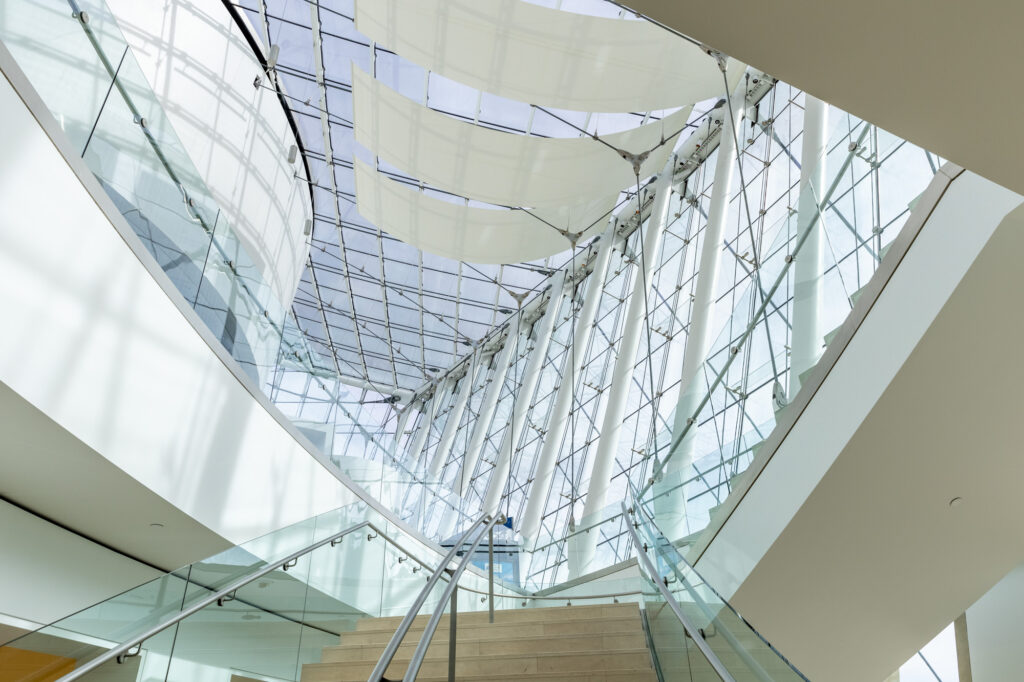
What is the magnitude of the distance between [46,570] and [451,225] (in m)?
12.1

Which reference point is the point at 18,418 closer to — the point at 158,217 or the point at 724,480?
the point at 158,217

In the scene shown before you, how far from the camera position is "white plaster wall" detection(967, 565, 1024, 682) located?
8.84 meters

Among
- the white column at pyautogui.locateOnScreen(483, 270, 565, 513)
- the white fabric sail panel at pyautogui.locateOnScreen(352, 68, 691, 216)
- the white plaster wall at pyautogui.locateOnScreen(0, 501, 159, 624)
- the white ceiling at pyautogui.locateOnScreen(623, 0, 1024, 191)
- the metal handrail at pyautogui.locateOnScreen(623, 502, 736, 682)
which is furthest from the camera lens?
the white column at pyautogui.locateOnScreen(483, 270, 565, 513)

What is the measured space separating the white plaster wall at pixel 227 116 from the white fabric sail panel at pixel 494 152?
177 centimetres

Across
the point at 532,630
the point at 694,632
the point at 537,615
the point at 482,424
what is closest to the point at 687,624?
the point at 694,632

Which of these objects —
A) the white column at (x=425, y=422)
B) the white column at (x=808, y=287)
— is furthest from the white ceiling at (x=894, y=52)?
the white column at (x=425, y=422)

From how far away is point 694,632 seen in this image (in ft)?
12.0

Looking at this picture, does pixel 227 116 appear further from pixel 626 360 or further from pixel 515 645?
pixel 515 645

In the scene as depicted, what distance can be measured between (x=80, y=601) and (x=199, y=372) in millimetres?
2428

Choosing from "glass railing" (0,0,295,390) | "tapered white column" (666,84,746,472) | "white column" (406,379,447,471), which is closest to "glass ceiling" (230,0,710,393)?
"white column" (406,379,447,471)

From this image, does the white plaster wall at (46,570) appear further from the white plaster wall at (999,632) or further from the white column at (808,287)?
the white plaster wall at (999,632)

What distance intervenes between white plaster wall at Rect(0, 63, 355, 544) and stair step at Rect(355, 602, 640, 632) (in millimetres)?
1988

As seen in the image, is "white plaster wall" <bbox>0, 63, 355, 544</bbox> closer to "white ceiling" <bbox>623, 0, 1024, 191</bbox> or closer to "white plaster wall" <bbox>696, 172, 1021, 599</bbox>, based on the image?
"white ceiling" <bbox>623, 0, 1024, 191</bbox>

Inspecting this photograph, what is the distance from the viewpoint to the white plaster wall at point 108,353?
16.0 ft
